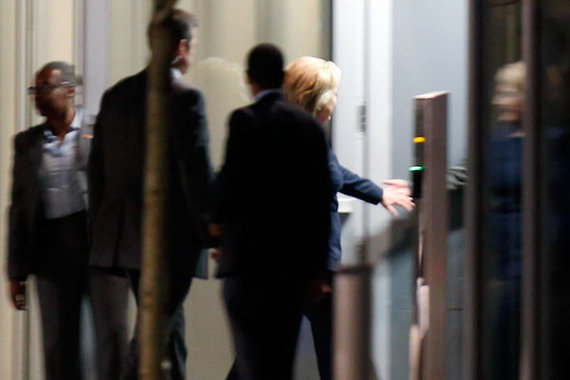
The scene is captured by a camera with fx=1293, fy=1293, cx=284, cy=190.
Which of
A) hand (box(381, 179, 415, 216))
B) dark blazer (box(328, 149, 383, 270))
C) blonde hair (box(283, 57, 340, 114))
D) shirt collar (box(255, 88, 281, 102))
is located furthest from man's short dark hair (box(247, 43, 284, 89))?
hand (box(381, 179, 415, 216))

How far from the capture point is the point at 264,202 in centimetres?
549

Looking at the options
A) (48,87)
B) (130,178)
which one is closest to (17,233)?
(130,178)

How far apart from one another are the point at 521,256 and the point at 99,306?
82.7 inches

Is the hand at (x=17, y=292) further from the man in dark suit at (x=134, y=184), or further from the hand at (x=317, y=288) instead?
the hand at (x=317, y=288)

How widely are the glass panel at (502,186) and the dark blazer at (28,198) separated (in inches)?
78.8

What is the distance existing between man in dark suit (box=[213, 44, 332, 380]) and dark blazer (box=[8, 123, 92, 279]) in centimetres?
120

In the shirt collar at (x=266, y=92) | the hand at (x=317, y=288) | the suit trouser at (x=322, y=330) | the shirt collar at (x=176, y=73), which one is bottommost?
the suit trouser at (x=322, y=330)

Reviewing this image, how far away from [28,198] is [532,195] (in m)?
2.45

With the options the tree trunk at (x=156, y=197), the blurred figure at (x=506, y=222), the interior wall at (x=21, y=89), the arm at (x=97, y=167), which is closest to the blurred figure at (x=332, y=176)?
the blurred figure at (x=506, y=222)

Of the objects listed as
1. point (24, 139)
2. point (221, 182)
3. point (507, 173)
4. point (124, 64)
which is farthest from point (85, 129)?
point (507, 173)

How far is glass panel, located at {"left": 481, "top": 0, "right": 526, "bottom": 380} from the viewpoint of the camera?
601 centimetres

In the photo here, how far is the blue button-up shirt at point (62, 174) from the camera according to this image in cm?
643

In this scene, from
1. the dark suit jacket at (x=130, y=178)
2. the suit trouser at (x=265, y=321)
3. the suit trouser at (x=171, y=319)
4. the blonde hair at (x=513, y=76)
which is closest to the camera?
the suit trouser at (x=265, y=321)

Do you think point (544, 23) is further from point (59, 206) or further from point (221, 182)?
point (59, 206)
